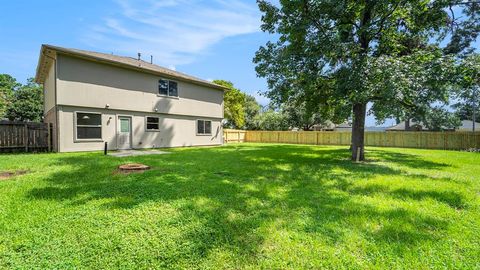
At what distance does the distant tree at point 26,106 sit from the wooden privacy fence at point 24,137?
2319 cm

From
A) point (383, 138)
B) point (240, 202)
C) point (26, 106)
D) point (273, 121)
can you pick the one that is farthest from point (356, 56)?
point (26, 106)

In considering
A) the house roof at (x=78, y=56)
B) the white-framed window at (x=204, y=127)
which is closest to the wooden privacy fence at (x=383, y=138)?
the white-framed window at (x=204, y=127)

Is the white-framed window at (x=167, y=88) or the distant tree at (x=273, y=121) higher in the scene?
the white-framed window at (x=167, y=88)

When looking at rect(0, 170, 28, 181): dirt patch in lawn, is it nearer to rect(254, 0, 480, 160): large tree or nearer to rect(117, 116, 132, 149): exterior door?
rect(117, 116, 132, 149): exterior door

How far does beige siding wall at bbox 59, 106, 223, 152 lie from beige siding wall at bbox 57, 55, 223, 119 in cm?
37

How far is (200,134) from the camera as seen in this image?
1789 centimetres

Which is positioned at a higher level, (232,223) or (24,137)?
(24,137)

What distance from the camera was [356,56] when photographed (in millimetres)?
8633

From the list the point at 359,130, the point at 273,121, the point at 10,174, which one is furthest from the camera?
the point at 273,121

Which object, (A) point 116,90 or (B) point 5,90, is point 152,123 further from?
(B) point 5,90

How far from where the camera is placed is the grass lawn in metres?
2.68

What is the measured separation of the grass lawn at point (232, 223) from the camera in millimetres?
2682

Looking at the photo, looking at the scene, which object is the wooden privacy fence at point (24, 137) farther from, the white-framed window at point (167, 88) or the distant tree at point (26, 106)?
the distant tree at point (26, 106)

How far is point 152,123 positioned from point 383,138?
1882 cm
